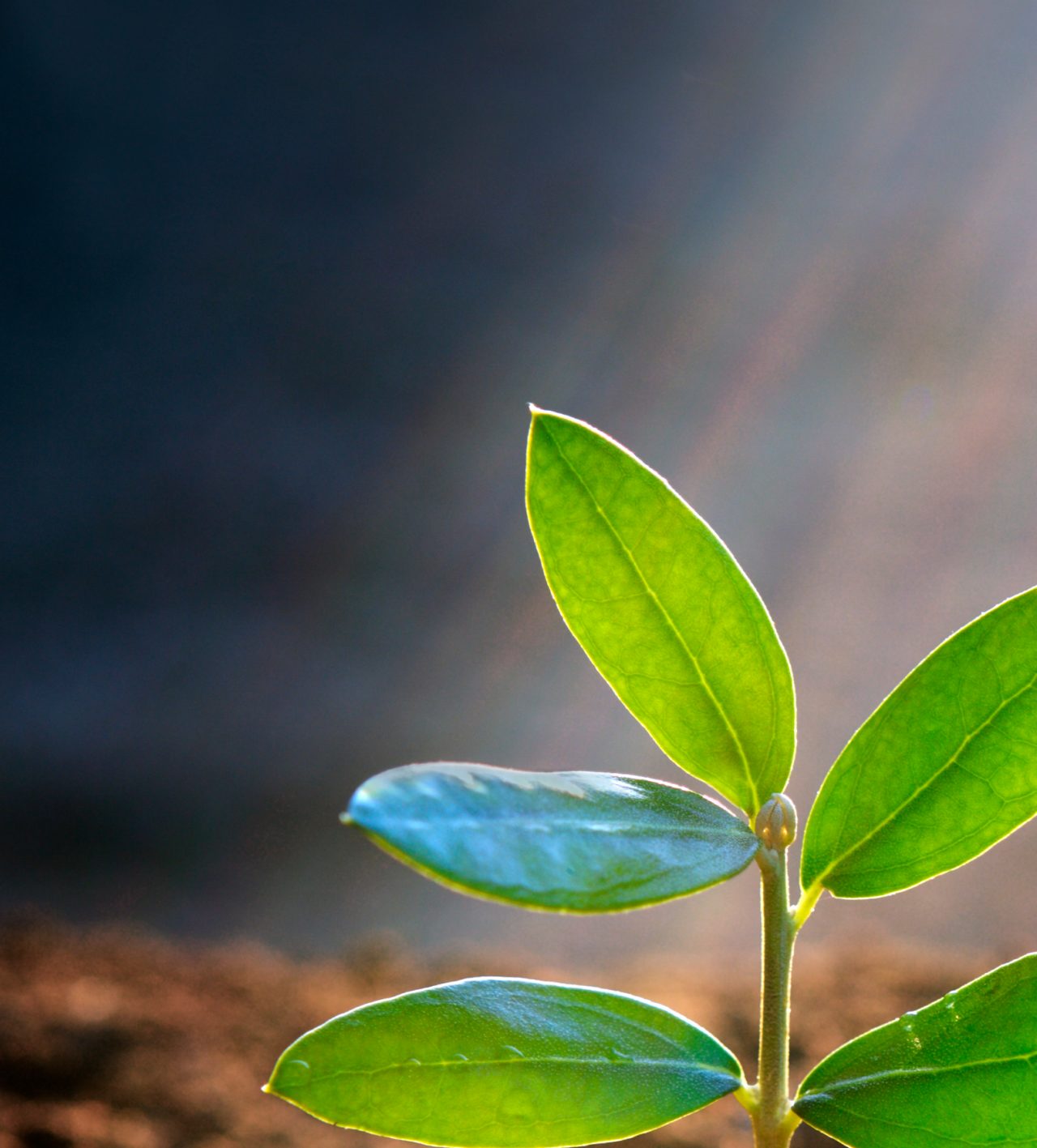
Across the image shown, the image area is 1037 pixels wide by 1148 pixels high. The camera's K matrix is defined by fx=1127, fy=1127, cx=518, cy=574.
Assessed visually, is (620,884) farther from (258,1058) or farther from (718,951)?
(718,951)

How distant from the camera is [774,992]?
0.44m

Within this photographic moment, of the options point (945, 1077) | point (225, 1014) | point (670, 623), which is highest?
point (225, 1014)

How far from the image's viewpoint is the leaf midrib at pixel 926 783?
1.42 feet

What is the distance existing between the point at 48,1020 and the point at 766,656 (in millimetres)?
933

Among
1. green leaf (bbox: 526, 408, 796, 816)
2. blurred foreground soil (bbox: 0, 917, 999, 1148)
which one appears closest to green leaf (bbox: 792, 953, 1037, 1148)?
green leaf (bbox: 526, 408, 796, 816)

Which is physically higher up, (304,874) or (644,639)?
(304,874)

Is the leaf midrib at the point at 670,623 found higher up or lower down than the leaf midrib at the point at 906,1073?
higher up

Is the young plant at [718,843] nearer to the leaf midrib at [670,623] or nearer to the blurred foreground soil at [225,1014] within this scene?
the leaf midrib at [670,623]

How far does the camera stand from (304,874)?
6.36ft

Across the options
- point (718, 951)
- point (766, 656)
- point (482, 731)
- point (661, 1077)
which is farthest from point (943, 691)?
point (482, 731)

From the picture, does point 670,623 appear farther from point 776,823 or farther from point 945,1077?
point 945,1077

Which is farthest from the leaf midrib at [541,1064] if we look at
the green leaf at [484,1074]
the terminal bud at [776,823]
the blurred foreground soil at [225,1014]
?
the blurred foreground soil at [225,1014]

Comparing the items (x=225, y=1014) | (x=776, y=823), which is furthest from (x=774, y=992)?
(x=225, y=1014)

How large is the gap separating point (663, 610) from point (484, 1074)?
0.20 meters
